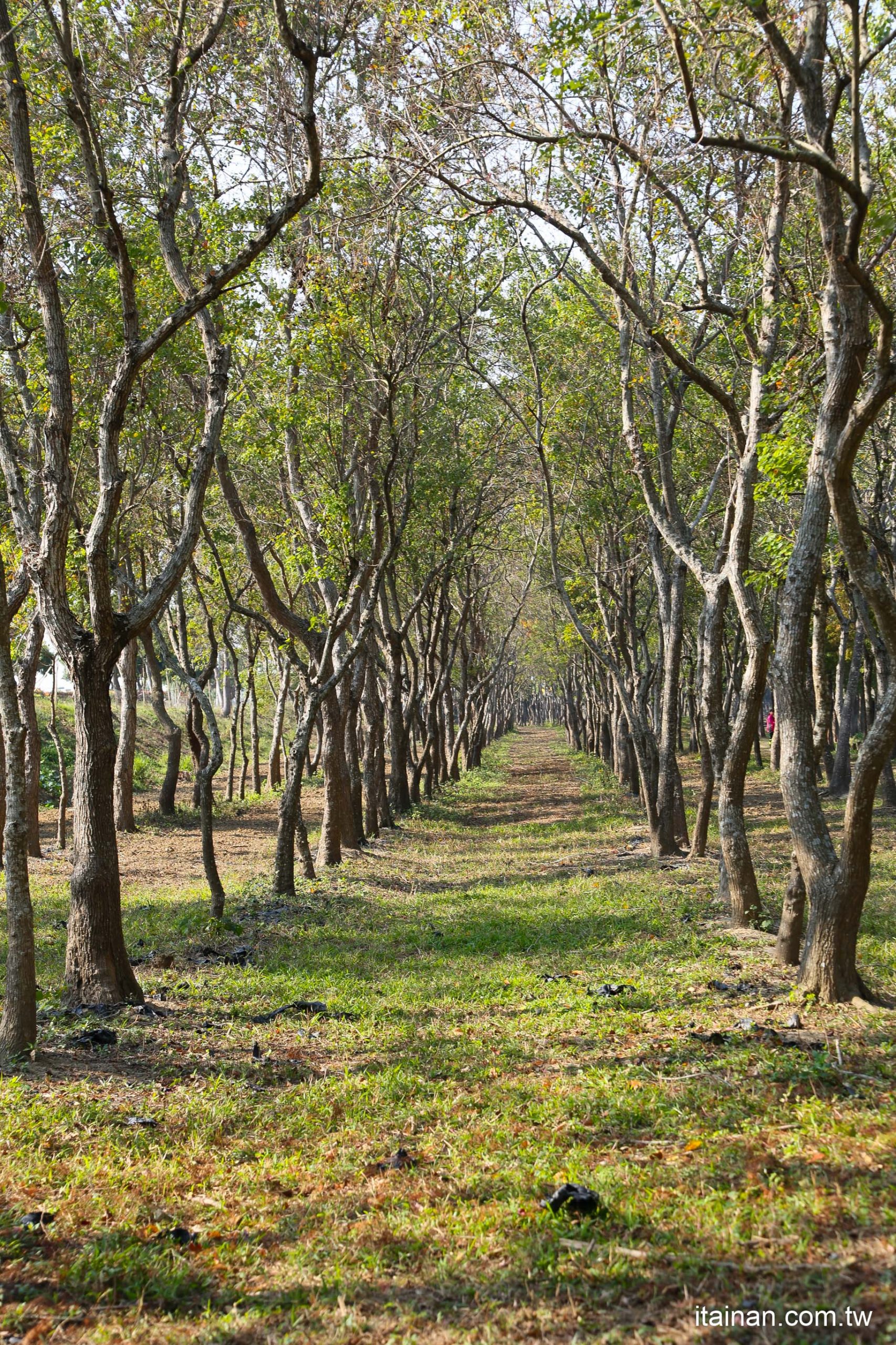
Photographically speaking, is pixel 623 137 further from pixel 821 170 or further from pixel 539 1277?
pixel 539 1277

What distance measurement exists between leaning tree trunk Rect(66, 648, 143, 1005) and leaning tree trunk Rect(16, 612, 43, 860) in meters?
7.86

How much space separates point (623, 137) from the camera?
9.95 meters

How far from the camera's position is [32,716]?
64.3 ft

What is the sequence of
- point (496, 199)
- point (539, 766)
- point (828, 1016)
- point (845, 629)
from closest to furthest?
point (828, 1016) → point (496, 199) → point (845, 629) → point (539, 766)

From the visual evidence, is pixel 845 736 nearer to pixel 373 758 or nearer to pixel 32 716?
pixel 373 758

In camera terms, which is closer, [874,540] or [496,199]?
[496,199]

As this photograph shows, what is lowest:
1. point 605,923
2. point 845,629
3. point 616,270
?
point 605,923

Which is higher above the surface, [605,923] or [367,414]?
[367,414]

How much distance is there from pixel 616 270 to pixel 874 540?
626 cm

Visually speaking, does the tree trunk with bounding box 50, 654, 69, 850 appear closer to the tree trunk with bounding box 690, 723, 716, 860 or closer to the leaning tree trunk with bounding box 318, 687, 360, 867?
the leaning tree trunk with bounding box 318, 687, 360, 867

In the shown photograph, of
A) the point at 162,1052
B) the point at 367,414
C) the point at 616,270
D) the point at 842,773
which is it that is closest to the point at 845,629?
the point at 842,773

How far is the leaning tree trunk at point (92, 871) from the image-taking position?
8164mm
